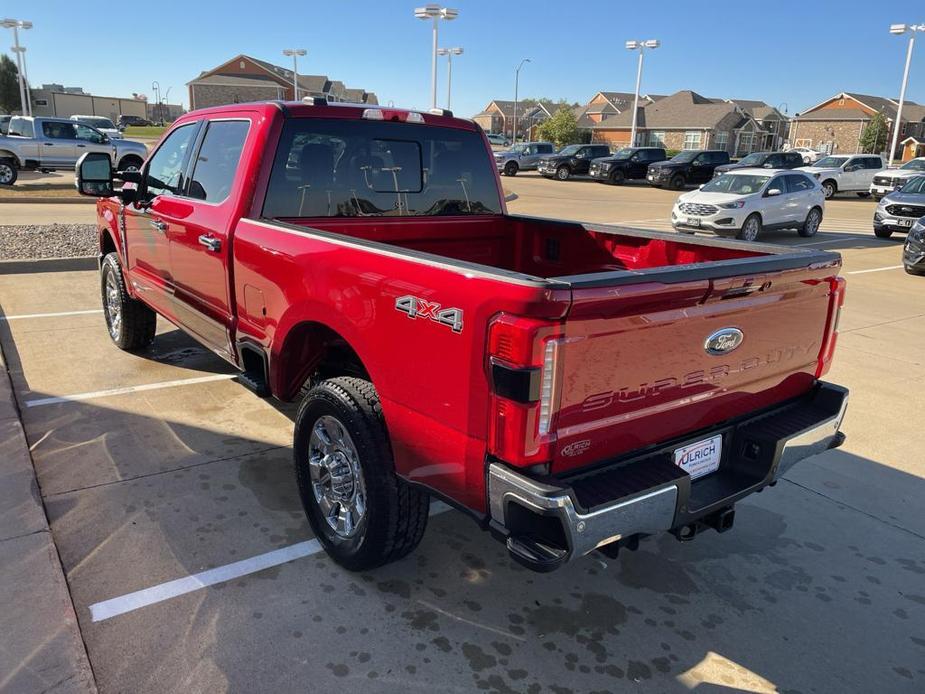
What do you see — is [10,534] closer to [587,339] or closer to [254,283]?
[254,283]

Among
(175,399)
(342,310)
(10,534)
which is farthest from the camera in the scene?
(175,399)

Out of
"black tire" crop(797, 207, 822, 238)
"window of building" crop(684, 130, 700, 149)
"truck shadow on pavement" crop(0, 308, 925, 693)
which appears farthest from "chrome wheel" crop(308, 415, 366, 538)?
"window of building" crop(684, 130, 700, 149)

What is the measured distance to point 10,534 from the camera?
3.30 m

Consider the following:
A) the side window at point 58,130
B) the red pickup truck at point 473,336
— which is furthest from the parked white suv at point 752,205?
the side window at point 58,130

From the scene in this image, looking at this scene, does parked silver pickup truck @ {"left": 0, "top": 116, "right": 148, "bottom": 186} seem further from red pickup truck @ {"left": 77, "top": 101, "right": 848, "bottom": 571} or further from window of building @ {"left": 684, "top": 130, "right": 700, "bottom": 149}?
window of building @ {"left": 684, "top": 130, "right": 700, "bottom": 149}

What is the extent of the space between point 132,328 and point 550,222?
381 centimetres

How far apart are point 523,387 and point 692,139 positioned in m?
78.2

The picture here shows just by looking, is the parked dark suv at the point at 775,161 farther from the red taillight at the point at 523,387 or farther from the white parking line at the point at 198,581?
the red taillight at the point at 523,387

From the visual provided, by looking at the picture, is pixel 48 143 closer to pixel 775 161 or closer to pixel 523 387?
pixel 523 387

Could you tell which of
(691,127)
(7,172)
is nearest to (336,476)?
(7,172)

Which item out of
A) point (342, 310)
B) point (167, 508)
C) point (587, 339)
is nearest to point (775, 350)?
point (587, 339)

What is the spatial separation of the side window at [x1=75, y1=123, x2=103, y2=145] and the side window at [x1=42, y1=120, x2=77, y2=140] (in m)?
0.16

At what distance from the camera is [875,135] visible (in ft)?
231

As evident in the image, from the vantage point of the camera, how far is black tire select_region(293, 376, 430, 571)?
115 inches
